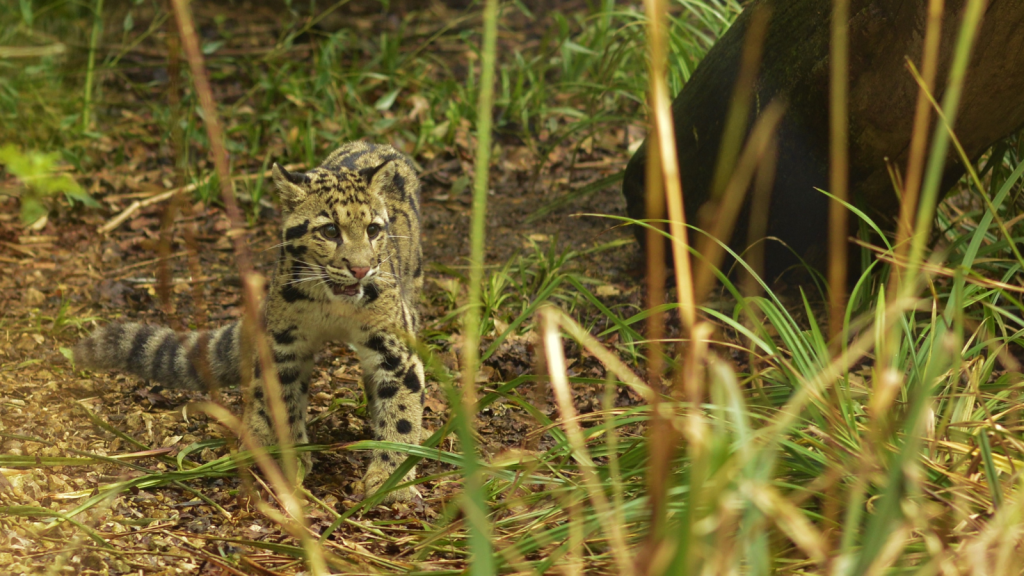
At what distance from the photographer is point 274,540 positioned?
322 cm

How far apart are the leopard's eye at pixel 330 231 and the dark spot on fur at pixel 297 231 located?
78 mm

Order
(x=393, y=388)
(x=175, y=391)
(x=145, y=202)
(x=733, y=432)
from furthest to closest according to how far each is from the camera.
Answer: (x=145, y=202)
(x=175, y=391)
(x=393, y=388)
(x=733, y=432)

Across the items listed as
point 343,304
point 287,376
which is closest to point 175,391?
point 287,376

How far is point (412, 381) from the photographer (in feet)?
13.1

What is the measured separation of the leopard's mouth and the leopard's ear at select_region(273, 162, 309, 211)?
420 mm

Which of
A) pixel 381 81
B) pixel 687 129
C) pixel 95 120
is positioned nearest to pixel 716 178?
pixel 687 129

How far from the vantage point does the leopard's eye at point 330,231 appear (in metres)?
3.84

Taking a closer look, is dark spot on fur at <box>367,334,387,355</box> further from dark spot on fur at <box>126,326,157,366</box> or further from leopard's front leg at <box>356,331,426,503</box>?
dark spot on fur at <box>126,326,157,366</box>

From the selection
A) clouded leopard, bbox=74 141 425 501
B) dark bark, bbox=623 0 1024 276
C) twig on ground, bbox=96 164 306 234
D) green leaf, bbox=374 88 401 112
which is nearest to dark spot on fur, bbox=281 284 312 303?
clouded leopard, bbox=74 141 425 501

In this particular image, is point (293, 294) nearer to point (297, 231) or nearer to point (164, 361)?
point (297, 231)

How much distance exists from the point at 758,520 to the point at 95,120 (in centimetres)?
711

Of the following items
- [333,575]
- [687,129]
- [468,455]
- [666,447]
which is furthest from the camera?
[687,129]

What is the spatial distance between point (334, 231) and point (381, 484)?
3.58 feet

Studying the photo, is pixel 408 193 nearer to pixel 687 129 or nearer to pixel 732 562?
pixel 687 129
